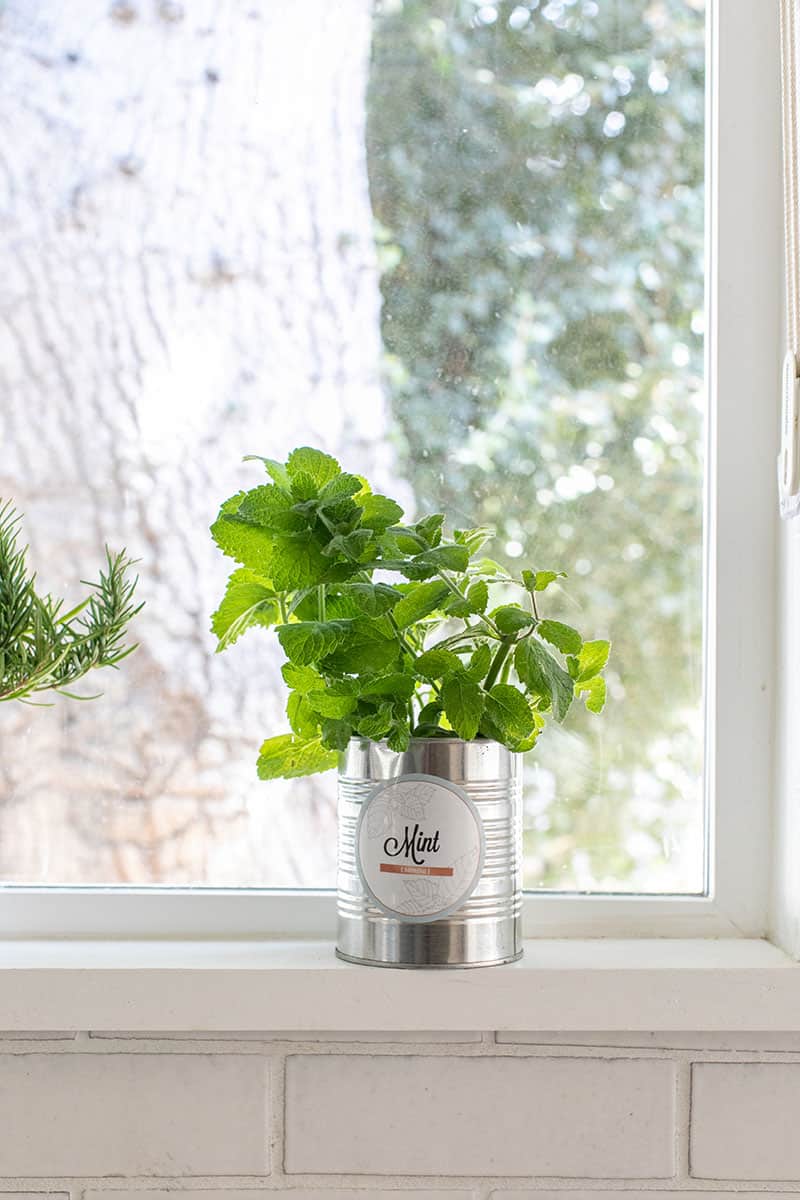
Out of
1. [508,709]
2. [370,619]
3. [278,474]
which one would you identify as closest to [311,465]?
[278,474]

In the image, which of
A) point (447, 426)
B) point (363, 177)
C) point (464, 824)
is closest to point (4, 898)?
point (464, 824)

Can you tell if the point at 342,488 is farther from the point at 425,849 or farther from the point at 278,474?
the point at 425,849

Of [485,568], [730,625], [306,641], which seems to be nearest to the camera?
[306,641]

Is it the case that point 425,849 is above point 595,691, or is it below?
below

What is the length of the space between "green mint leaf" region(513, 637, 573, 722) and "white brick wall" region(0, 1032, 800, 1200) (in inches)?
11.3

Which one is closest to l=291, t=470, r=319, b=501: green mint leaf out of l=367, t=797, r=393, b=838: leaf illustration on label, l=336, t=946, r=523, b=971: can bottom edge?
l=367, t=797, r=393, b=838: leaf illustration on label

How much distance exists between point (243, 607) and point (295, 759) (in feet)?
0.43

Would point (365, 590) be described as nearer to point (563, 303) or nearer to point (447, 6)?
point (563, 303)

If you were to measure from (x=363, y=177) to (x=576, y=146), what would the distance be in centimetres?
19

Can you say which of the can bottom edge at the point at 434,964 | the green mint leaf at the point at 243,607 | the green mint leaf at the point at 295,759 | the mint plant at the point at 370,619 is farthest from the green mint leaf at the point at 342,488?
the can bottom edge at the point at 434,964

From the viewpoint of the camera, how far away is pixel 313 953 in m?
0.96

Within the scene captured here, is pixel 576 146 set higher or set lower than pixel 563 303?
higher

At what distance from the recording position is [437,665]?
85 centimetres

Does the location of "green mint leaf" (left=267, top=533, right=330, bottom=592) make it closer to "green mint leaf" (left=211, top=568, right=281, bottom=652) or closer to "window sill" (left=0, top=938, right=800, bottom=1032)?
"green mint leaf" (left=211, top=568, right=281, bottom=652)
